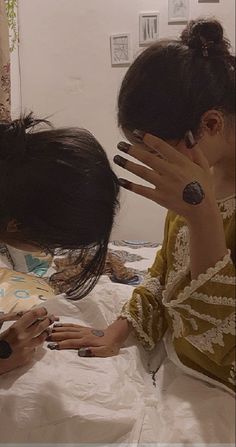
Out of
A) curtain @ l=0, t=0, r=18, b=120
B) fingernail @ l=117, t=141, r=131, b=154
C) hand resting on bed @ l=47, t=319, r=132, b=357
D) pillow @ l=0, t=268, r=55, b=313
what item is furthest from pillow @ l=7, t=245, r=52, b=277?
fingernail @ l=117, t=141, r=131, b=154

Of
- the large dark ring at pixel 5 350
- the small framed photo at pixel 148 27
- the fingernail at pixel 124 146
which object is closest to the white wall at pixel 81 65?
the small framed photo at pixel 148 27

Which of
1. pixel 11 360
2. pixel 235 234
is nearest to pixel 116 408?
pixel 11 360

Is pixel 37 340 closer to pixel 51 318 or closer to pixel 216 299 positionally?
pixel 51 318

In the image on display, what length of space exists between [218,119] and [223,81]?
4cm

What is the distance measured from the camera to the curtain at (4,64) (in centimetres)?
95

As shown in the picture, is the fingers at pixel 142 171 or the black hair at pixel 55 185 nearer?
the fingers at pixel 142 171

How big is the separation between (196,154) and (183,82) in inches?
3.0

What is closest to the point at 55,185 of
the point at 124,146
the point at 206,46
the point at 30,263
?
the point at 124,146

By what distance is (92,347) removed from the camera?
759 millimetres

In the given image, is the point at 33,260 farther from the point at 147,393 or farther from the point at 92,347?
the point at 147,393

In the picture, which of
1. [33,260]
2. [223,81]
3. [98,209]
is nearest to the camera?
[223,81]

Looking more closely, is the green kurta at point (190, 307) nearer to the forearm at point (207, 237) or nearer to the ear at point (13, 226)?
the forearm at point (207, 237)

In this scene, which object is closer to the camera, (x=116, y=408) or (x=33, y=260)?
(x=116, y=408)

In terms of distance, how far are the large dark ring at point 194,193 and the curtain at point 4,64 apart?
52 centimetres
